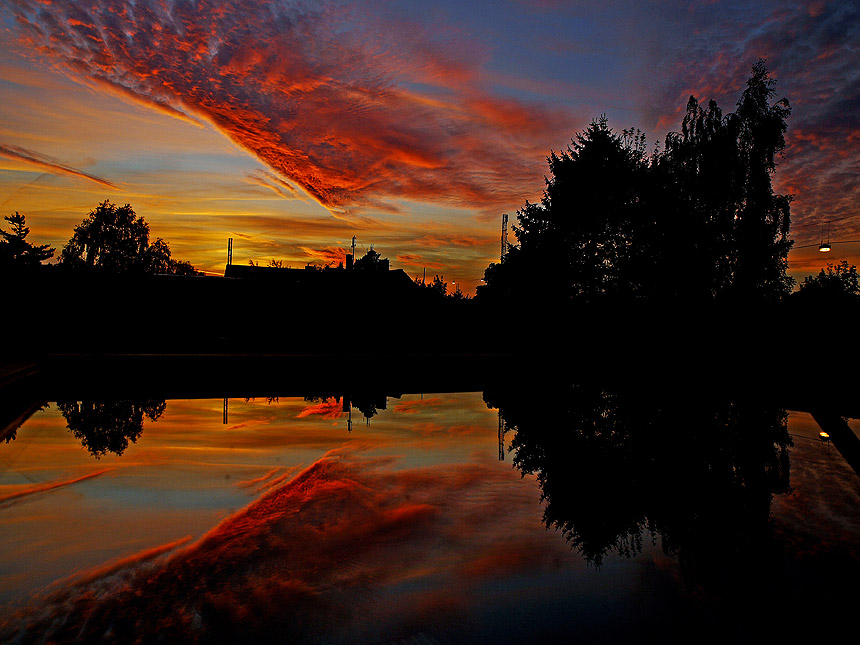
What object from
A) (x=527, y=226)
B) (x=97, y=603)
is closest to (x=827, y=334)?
(x=527, y=226)

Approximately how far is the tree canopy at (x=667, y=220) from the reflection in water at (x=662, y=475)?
20.0m

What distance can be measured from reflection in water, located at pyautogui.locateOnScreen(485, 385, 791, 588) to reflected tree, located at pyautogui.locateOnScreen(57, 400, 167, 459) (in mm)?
6232

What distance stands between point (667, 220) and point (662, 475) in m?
28.5

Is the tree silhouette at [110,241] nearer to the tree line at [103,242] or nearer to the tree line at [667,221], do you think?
the tree line at [103,242]

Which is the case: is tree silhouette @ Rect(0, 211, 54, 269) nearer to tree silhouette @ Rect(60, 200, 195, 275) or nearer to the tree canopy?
tree silhouette @ Rect(60, 200, 195, 275)

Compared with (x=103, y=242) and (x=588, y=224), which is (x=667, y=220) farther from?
(x=103, y=242)

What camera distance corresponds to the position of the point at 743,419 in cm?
1072

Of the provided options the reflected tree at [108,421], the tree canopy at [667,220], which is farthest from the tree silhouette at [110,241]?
the reflected tree at [108,421]

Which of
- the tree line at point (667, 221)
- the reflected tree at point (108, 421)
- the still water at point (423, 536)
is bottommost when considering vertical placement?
the reflected tree at point (108, 421)

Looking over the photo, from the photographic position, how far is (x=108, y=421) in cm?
979

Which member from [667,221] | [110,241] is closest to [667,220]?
[667,221]

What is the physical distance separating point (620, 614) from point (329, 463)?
453 centimetres

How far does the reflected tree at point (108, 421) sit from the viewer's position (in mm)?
8086

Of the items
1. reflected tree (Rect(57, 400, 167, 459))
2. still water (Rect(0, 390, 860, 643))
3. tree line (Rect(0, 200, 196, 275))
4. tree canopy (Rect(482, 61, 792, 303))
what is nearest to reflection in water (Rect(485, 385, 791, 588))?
still water (Rect(0, 390, 860, 643))
